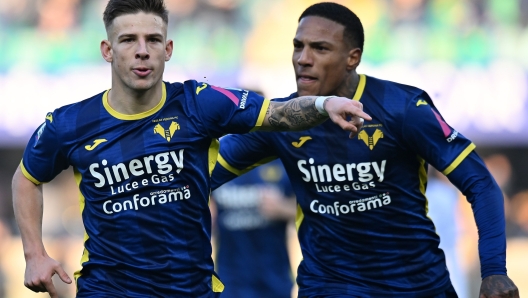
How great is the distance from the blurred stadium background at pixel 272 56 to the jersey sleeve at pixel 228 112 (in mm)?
9962

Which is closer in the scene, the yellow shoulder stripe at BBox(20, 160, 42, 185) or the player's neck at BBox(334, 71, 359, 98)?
the yellow shoulder stripe at BBox(20, 160, 42, 185)

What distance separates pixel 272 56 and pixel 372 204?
10.1 m

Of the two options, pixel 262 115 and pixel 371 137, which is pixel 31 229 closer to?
pixel 262 115

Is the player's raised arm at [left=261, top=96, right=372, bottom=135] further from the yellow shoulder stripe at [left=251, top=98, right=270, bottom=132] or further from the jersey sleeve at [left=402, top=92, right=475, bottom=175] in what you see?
the jersey sleeve at [left=402, top=92, right=475, bottom=175]

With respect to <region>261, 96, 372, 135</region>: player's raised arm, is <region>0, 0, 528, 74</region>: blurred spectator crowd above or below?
above

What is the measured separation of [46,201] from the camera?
16219mm

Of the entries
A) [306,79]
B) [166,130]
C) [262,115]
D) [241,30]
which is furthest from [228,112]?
[241,30]

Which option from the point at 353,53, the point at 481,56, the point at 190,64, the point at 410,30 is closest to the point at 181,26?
the point at 190,64

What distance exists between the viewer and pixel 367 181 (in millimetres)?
5766

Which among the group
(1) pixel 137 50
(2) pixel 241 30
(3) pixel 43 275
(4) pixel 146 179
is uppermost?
(2) pixel 241 30

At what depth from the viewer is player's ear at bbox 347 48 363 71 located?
19.8 ft

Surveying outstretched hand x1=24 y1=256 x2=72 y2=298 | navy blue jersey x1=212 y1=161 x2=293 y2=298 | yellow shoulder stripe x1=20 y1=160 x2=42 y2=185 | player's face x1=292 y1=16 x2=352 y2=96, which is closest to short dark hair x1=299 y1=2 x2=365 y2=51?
player's face x1=292 y1=16 x2=352 y2=96

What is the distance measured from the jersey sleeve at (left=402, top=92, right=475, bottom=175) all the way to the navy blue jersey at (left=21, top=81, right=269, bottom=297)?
0.87 m

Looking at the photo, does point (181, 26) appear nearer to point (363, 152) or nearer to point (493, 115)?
point (493, 115)
